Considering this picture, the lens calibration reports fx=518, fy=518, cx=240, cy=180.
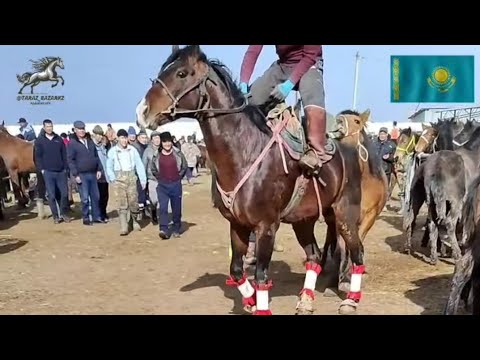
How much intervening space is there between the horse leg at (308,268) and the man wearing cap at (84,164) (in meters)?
8.09

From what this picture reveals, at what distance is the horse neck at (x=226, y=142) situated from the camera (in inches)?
189

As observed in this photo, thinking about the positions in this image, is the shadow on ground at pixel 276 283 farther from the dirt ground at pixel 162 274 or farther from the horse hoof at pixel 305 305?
the horse hoof at pixel 305 305

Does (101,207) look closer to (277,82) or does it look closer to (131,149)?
(131,149)

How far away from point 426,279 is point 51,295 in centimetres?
519

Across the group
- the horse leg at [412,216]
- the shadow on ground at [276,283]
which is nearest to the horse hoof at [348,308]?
the shadow on ground at [276,283]

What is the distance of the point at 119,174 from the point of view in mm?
11523

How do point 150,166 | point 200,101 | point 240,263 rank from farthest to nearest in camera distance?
point 150,166 → point 240,263 → point 200,101

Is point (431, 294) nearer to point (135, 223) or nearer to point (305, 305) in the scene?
point (305, 305)

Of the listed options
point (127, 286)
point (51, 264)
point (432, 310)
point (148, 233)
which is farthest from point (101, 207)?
point (432, 310)

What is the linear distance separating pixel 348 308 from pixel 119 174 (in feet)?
23.5

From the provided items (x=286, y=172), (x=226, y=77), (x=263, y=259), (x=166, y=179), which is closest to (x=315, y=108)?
(x=286, y=172)

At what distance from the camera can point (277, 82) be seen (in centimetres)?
565

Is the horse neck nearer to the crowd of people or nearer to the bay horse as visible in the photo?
the bay horse

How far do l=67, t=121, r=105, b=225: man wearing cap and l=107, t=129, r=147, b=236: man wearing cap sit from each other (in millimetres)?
1347
